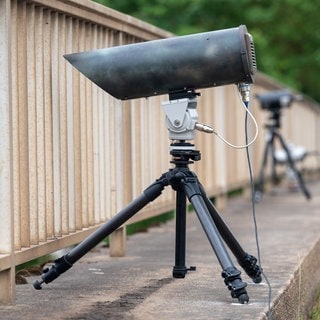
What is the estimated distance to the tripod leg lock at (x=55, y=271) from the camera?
504 centimetres

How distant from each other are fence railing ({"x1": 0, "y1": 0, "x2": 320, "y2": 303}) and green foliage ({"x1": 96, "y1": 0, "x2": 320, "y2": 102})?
10.6 meters

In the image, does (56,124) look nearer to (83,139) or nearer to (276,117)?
(83,139)

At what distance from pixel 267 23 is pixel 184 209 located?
19558 mm

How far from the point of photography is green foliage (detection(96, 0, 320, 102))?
19.1 meters

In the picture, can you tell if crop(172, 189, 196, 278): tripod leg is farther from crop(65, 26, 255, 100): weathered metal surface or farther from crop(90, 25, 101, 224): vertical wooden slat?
crop(90, 25, 101, 224): vertical wooden slat

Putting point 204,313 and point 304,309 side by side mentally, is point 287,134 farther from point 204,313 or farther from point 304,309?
point 204,313

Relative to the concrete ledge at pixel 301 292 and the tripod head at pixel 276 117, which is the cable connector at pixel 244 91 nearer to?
the concrete ledge at pixel 301 292

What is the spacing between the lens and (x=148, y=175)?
23.8ft

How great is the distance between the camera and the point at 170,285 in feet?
17.7

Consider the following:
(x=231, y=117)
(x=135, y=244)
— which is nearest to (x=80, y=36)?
(x=135, y=244)

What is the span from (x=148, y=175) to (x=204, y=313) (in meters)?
2.76

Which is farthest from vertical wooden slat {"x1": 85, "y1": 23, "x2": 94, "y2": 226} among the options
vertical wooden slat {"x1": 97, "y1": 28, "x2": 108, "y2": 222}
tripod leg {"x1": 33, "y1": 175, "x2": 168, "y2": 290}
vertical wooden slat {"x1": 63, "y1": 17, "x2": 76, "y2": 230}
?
tripod leg {"x1": 33, "y1": 175, "x2": 168, "y2": 290}

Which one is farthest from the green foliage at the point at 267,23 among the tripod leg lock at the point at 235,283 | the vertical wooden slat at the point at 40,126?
the tripod leg lock at the point at 235,283

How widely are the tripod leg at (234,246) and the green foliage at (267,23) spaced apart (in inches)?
487
